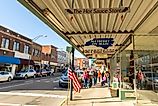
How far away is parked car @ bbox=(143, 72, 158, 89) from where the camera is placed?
12.4m

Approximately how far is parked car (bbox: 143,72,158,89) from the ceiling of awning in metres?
2.29

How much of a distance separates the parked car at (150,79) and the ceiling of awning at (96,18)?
229 cm

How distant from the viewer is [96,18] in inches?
336

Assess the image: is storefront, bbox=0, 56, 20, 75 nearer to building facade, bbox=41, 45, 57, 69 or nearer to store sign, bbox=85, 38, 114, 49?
store sign, bbox=85, 38, 114, 49

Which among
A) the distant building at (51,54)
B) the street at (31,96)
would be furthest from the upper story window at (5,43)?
the distant building at (51,54)

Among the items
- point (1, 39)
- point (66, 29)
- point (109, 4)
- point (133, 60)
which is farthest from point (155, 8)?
point (1, 39)

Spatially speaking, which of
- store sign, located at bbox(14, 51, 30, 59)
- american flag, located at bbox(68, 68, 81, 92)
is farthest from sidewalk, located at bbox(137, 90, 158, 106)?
store sign, located at bbox(14, 51, 30, 59)

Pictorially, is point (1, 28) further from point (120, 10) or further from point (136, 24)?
point (120, 10)

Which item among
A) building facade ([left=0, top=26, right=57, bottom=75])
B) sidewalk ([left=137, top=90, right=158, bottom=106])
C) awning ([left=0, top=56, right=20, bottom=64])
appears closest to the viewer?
Answer: sidewalk ([left=137, top=90, right=158, bottom=106])

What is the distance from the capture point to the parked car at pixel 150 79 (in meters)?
12.4

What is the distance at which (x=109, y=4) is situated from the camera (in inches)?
267

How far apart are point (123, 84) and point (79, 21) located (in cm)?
758

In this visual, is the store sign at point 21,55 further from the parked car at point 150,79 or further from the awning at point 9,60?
the parked car at point 150,79

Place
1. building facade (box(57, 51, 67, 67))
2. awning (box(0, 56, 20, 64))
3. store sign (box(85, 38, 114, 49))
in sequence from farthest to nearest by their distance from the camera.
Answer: building facade (box(57, 51, 67, 67)), awning (box(0, 56, 20, 64)), store sign (box(85, 38, 114, 49))
